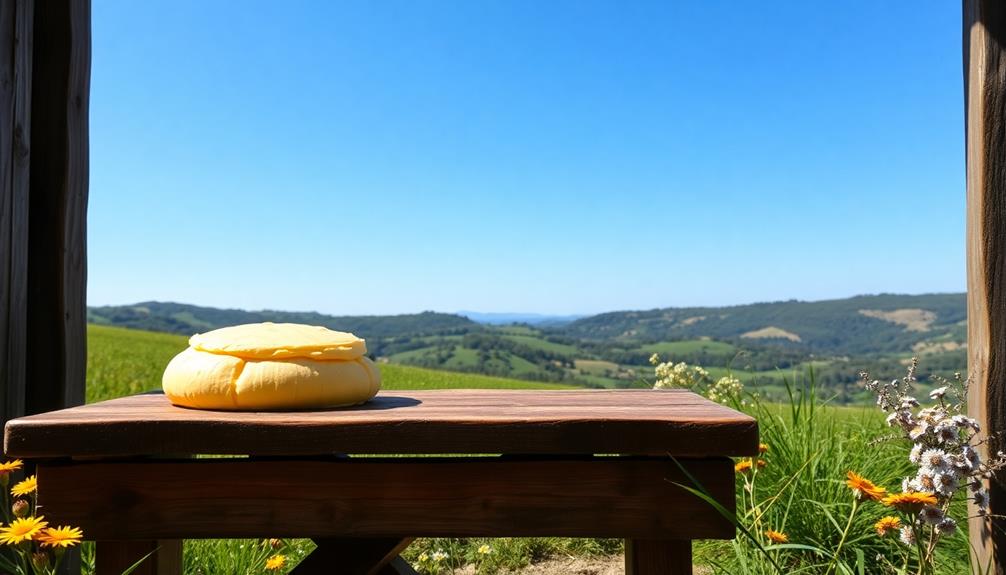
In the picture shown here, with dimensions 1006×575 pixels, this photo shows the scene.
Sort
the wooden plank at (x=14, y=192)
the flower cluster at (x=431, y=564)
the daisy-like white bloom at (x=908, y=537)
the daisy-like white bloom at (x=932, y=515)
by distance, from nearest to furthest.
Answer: the daisy-like white bloom at (x=932, y=515) < the daisy-like white bloom at (x=908, y=537) < the wooden plank at (x=14, y=192) < the flower cluster at (x=431, y=564)

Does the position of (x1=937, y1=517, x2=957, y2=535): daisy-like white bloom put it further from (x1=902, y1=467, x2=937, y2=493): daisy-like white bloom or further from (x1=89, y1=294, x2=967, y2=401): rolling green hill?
(x1=89, y1=294, x2=967, y2=401): rolling green hill

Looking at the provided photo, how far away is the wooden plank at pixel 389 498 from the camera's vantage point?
1.51m

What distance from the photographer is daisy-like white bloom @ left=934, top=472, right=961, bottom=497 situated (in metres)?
1.86

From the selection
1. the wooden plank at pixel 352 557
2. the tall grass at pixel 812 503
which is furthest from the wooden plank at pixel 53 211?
the tall grass at pixel 812 503

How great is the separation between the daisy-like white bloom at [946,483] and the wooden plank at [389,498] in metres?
0.80

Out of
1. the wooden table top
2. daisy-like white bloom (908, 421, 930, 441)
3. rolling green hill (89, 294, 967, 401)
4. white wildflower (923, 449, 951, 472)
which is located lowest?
rolling green hill (89, 294, 967, 401)

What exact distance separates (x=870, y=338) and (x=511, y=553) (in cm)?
9750

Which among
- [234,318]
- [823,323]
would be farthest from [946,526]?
[823,323]

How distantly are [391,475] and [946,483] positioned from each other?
5.15ft

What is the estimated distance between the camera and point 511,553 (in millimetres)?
3170

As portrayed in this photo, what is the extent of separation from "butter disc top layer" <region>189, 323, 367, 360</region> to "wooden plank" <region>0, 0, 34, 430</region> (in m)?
1.01

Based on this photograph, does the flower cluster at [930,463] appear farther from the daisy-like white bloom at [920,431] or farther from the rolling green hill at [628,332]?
the rolling green hill at [628,332]

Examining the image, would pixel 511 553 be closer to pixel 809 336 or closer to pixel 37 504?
pixel 37 504

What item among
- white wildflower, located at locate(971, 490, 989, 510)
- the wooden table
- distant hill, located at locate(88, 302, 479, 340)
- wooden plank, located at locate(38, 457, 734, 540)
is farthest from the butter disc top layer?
distant hill, located at locate(88, 302, 479, 340)
